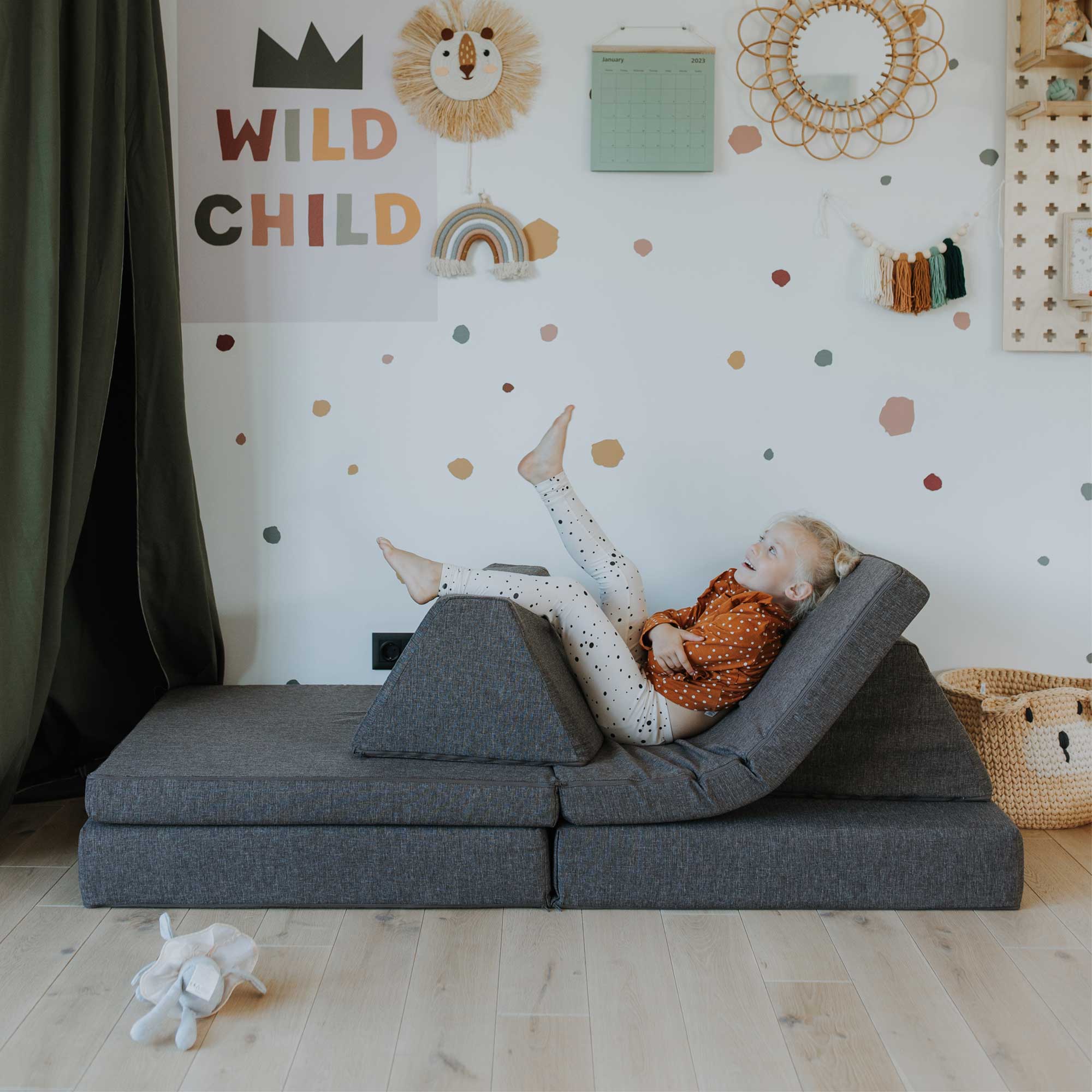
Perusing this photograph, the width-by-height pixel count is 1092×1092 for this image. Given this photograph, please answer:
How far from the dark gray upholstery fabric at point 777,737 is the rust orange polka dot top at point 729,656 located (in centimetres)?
16

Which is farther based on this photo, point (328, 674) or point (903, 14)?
point (328, 674)

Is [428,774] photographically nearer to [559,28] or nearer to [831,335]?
[831,335]

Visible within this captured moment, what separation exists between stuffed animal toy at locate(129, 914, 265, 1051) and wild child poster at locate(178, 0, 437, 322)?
5.00ft

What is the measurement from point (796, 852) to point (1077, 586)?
123cm

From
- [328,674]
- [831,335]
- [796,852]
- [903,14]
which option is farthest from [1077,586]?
[328,674]

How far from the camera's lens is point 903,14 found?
2525 millimetres

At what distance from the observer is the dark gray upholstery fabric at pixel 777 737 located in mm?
1920

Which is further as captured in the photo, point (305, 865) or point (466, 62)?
point (466, 62)

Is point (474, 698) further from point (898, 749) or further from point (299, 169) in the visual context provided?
point (299, 169)

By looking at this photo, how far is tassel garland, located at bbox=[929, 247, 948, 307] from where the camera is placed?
2561 millimetres

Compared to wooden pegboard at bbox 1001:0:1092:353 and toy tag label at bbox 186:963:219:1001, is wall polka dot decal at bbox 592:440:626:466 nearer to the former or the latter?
wooden pegboard at bbox 1001:0:1092:353

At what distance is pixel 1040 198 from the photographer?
2566 mm

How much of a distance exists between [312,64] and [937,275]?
1.59 metres

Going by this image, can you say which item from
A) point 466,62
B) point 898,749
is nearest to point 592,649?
point 898,749
